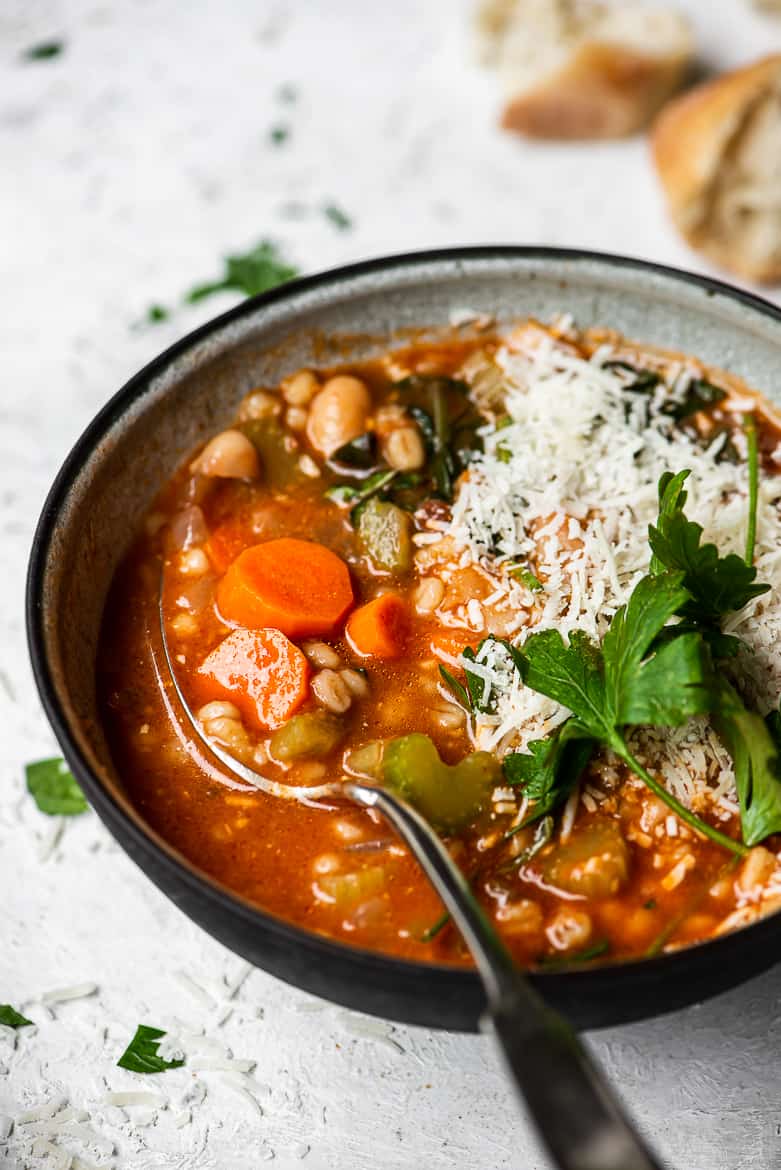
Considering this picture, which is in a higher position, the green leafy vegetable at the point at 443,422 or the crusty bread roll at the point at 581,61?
the crusty bread roll at the point at 581,61

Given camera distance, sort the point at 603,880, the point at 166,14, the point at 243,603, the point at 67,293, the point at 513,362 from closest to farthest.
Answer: the point at 603,880, the point at 243,603, the point at 513,362, the point at 67,293, the point at 166,14

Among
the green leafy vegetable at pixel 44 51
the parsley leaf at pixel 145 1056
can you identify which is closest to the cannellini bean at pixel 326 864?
the parsley leaf at pixel 145 1056

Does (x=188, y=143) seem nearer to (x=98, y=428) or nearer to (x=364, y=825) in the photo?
(x=98, y=428)

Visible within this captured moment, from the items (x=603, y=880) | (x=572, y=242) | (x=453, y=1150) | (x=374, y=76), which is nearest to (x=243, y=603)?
(x=603, y=880)

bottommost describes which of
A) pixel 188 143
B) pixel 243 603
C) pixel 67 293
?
pixel 243 603

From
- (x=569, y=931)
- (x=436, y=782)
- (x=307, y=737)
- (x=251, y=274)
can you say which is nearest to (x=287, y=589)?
(x=307, y=737)

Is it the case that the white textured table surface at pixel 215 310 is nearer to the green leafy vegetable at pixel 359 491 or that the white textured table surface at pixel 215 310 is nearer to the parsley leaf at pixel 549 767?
the parsley leaf at pixel 549 767

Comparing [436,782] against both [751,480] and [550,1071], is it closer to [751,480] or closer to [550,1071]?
[550,1071]
